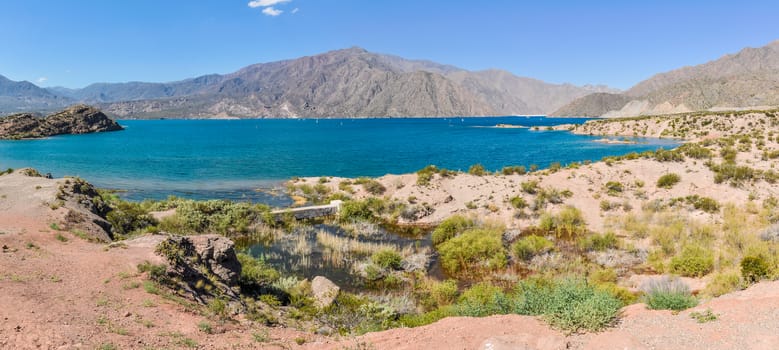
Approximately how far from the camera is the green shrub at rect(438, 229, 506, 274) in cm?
2302

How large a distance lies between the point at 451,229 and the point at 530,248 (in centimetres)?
618

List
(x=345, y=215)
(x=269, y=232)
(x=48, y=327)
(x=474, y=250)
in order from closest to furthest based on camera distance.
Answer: (x=48, y=327)
(x=474, y=250)
(x=269, y=232)
(x=345, y=215)

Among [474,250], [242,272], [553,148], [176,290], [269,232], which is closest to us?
[176,290]

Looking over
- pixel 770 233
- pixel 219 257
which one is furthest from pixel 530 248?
pixel 219 257

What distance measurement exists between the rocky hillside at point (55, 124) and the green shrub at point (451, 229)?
16586 centimetres

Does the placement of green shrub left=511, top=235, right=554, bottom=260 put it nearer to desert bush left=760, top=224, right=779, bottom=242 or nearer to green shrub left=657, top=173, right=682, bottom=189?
desert bush left=760, top=224, right=779, bottom=242

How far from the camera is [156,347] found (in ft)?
33.7

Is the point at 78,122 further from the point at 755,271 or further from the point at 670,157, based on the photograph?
the point at 755,271

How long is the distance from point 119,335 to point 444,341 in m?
8.58

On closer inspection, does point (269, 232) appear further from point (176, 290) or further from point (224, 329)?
point (224, 329)

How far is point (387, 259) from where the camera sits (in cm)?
2286

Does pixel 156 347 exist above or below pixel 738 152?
below

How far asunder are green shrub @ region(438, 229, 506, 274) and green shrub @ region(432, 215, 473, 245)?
267 centimetres

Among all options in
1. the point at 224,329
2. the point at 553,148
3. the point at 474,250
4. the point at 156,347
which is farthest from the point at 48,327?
the point at 553,148
